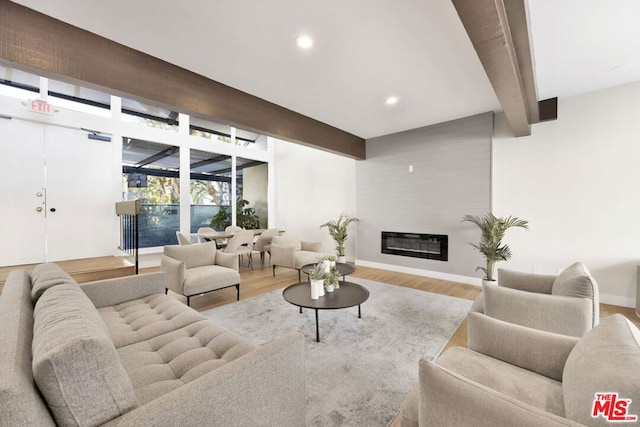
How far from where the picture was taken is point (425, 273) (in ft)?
15.5

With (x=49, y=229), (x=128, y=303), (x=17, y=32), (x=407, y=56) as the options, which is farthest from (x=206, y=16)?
(x=49, y=229)

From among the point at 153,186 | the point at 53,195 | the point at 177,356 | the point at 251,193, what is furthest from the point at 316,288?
the point at 251,193

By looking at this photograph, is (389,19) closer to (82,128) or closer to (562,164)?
(562,164)

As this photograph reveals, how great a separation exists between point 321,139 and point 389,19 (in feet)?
8.11

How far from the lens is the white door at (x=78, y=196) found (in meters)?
4.09

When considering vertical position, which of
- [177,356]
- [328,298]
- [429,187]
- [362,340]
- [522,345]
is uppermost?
[429,187]

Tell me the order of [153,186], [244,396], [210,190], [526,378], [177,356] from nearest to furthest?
[244,396], [526,378], [177,356], [153,186], [210,190]

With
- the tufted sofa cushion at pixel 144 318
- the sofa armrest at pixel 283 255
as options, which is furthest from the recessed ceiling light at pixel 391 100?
the tufted sofa cushion at pixel 144 318

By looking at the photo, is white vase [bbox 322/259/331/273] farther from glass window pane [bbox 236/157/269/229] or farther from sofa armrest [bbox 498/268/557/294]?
glass window pane [bbox 236/157/269/229]

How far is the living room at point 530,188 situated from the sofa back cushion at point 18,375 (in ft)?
6.75

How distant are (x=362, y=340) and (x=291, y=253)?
231 centimetres

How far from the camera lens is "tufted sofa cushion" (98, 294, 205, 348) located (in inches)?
65.0

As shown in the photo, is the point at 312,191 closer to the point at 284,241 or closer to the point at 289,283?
the point at 284,241

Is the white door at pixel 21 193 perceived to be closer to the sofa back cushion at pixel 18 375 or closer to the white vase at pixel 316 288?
the sofa back cushion at pixel 18 375
